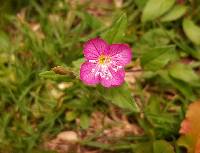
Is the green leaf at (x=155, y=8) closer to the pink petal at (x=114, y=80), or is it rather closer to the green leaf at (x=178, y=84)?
the green leaf at (x=178, y=84)

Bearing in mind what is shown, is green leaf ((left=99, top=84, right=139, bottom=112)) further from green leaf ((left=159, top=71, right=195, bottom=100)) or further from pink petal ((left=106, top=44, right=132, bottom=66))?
green leaf ((left=159, top=71, right=195, bottom=100))

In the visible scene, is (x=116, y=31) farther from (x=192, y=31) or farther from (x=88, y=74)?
(x=192, y=31)

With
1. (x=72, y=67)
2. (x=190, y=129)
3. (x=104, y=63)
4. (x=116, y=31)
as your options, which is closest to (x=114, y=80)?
(x=104, y=63)

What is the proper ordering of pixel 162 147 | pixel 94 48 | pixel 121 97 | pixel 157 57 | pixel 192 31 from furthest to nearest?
pixel 192 31 → pixel 157 57 → pixel 162 147 → pixel 121 97 → pixel 94 48

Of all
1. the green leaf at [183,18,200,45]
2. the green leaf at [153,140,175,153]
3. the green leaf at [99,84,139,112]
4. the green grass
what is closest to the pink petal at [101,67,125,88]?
the green leaf at [99,84,139,112]

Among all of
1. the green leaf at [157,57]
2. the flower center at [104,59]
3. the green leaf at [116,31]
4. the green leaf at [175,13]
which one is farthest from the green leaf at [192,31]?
the flower center at [104,59]
